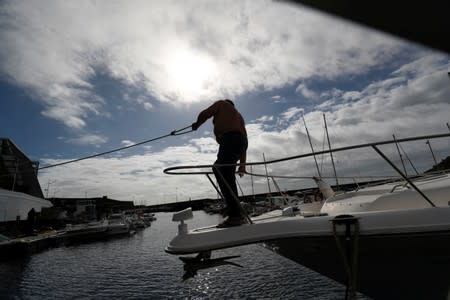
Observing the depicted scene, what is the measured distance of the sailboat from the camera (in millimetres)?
2664

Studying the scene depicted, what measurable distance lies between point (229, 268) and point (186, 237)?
42.2ft

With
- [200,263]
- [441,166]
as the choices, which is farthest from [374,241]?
[441,166]

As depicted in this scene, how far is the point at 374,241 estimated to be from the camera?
2.87 meters

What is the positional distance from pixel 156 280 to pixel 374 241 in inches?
500

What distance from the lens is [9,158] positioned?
1877 inches

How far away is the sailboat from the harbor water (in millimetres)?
6205

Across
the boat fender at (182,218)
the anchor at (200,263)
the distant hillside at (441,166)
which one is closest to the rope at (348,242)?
the anchor at (200,263)

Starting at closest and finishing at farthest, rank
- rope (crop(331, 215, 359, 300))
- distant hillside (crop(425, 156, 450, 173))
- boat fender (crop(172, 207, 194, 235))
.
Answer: rope (crop(331, 215, 359, 300))
boat fender (crop(172, 207, 194, 235))
distant hillside (crop(425, 156, 450, 173))

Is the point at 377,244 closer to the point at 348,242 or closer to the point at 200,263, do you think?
the point at 348,242

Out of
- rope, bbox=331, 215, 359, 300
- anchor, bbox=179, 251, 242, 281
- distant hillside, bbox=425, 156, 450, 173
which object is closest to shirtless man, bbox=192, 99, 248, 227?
anchor, bbox=179, 251, 242, 281

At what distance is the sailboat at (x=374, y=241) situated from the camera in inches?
105

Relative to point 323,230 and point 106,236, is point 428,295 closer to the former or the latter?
point 323,230

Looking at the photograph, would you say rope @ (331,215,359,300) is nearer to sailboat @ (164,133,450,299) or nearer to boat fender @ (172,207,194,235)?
sailboat @ (164,133,450,299)

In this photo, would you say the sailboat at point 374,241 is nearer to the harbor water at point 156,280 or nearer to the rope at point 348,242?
the rope at point 348,242
